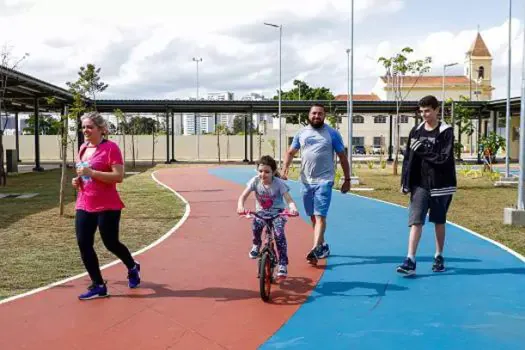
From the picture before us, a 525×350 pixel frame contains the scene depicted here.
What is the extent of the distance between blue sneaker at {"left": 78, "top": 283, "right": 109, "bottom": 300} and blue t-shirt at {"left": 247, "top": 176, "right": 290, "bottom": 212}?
5.75ft

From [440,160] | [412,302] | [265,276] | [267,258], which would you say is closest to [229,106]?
[440,160]

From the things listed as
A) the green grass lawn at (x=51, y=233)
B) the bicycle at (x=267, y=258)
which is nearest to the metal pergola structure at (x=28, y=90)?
the green grass lawn at (x=51, y=233)

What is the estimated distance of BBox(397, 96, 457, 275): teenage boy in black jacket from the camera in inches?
240

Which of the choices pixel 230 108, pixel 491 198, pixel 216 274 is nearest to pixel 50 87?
pixel 230 108

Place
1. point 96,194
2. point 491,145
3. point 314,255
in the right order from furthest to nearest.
Result: point 491,145 < point 314,255 < point 96,194

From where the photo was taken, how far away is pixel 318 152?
22.0ft

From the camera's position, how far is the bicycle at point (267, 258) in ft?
17.0

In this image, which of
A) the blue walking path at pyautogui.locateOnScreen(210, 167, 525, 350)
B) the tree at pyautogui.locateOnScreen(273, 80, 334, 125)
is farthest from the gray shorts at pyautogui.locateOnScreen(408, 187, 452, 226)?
the tree at pyautogui.locateOnScreen(273, 80, 334, 125)

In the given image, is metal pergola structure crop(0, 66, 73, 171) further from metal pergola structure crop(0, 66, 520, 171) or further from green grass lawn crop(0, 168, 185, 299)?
green grass lawn crop(0, 168, 185, 299)

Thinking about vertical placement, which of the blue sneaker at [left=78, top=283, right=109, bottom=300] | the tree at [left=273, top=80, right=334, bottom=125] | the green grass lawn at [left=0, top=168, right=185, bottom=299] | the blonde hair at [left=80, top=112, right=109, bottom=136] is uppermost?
the tree at [left=273, top=80, right=334, bottom=125]

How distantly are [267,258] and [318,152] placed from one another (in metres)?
1.85

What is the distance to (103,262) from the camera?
7.06 metres

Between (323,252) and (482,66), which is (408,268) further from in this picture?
(482,66)

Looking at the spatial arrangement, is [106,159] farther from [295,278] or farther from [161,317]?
[295,278]
